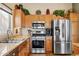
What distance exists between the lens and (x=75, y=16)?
11.4 feet

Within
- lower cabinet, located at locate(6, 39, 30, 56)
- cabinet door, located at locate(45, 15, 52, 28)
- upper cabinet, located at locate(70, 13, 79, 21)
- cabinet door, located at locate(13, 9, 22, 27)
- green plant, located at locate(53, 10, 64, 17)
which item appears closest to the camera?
lower cabinet, located at locate(6, 39, 30, 56)

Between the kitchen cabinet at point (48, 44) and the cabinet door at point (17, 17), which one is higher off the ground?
the cabinet door at point (17, 17)

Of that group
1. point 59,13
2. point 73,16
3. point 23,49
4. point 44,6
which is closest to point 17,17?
point 23,49

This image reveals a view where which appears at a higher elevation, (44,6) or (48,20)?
(44,6)

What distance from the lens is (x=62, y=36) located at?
3.51 meters

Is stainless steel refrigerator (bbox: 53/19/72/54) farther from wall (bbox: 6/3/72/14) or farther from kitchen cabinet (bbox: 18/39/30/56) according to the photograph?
kitchen cabinet (bbox: 18/39/30/56)

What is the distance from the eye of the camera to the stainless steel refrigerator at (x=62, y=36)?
11.4 feet

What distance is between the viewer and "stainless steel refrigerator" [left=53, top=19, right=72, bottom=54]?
346 cm

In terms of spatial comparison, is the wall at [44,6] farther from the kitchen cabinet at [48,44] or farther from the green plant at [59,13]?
the kitchen cabinet at [48,44]

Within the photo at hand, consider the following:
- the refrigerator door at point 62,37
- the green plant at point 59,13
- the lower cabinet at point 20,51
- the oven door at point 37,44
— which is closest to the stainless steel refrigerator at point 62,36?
the refrigerator door at point 62,37

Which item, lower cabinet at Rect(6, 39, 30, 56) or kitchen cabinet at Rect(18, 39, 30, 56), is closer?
lower cabinet at Rect(6, 39, 30, 56)

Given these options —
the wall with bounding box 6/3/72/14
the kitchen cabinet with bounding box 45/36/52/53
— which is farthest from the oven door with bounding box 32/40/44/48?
the wall with bounding box 6/3/72/14

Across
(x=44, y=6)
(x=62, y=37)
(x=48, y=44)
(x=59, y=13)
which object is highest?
(x=44, y=6)

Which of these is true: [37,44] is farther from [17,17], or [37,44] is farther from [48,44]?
[17,17]
